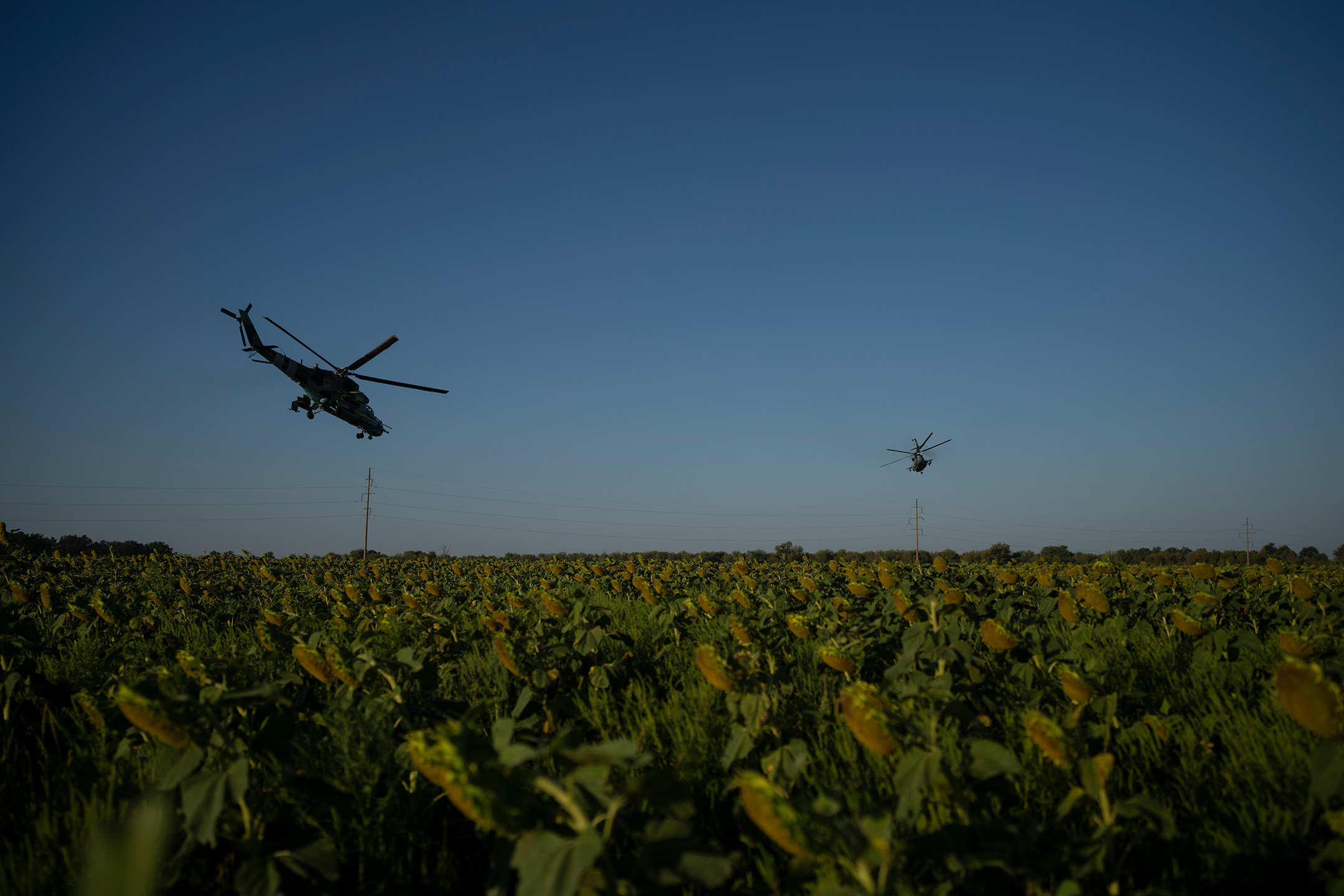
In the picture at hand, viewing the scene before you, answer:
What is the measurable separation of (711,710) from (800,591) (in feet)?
8.35

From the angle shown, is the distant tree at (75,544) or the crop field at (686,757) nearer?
the crop field at (686,757)

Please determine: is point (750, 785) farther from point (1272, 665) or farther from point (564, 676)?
point (1272, 665)

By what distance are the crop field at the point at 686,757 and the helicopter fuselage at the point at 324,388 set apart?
49.5 ft

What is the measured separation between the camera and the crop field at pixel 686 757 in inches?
55.9

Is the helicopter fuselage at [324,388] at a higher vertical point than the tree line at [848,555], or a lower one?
higher

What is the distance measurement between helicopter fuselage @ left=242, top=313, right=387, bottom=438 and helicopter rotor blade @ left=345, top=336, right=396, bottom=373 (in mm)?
443

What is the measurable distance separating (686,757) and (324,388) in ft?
68.4

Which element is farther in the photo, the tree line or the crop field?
the tree line

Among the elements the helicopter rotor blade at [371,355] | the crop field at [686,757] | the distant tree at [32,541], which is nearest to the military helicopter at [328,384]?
the helicopter rotor blade at [371,355]

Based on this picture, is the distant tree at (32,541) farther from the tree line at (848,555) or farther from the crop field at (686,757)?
the crop field at (686,757)

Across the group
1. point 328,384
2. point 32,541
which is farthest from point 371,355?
point 32,541

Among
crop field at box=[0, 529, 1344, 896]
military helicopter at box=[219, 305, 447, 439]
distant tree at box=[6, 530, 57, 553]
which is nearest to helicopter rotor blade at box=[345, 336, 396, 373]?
military helicopter at box=[219, 305, 447, 439]

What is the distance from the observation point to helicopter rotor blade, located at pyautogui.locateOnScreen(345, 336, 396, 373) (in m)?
21.0

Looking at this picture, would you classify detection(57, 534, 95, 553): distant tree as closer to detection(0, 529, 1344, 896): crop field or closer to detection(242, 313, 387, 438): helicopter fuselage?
detection(242, 313, 387, 438): helicopter fuselage
